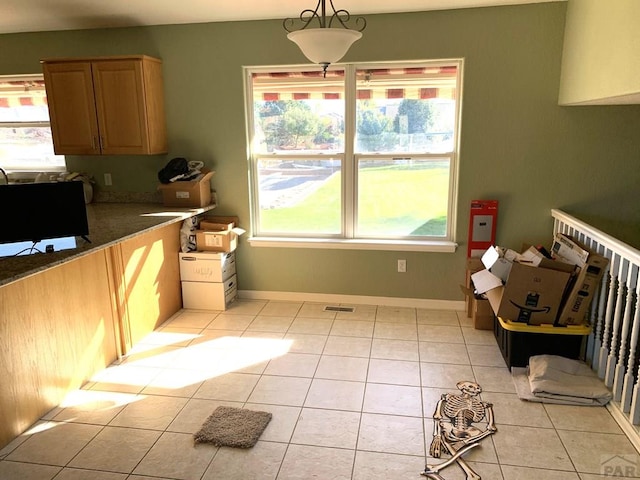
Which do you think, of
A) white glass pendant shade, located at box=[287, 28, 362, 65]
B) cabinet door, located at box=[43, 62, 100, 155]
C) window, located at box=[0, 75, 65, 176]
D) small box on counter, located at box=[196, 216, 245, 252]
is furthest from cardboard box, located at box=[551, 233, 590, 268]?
window, located at box=[0, 75, 65, 176]

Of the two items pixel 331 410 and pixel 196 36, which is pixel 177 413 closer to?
pixel 331 410

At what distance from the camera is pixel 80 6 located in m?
3.41

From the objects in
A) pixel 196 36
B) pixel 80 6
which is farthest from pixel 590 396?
pixel 80 6

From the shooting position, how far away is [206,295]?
4137 mm

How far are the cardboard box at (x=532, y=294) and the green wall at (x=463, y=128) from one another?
1.00 meters

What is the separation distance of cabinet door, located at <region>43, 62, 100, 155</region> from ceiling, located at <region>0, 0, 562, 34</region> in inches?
15.1

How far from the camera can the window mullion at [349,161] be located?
3894 mm

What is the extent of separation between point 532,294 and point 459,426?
Result: 3.28ft

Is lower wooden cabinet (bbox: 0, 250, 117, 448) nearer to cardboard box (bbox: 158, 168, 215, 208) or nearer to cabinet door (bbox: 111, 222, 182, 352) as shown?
cabinet door (bbox: 111, 222, 182, 352)

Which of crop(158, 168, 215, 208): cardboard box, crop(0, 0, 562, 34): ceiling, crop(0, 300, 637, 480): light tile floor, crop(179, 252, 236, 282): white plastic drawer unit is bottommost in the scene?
crop(0, 300, 637, 480): light tile floor

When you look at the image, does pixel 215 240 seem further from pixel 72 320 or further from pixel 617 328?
pixel 617 328

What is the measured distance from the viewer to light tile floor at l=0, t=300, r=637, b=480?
2188mm

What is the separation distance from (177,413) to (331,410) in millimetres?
880

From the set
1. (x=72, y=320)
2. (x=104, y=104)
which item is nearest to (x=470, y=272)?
(x=72, y=320)
